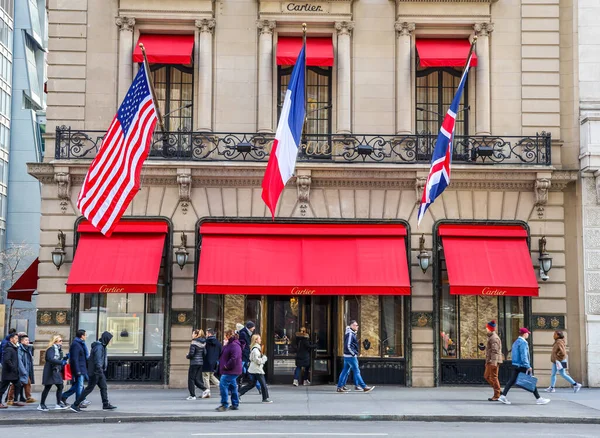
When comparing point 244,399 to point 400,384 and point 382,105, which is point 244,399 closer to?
point 400,384

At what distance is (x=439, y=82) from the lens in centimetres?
2572

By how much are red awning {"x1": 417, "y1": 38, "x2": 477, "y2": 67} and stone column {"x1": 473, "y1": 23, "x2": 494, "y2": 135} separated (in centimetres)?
27

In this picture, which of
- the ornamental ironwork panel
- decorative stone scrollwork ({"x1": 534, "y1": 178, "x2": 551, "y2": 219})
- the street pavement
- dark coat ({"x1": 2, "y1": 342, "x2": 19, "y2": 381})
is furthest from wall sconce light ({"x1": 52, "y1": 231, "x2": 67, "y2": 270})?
decorative stone scrollwork ({"x1": 534, "y1": 178, "x2": 551, "y2": 219})

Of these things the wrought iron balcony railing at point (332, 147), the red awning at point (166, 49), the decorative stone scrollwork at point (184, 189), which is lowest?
the decorative stone scrollwork at point (184, 189)

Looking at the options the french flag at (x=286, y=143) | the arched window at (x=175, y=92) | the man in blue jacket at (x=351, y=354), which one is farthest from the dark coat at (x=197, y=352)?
the arched window at (x=175, y=92)

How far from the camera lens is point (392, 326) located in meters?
24.7

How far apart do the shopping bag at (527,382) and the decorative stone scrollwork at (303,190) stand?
7620 mm

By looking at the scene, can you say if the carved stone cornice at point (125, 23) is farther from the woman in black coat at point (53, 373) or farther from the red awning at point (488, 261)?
the red awning at point (488, 261)

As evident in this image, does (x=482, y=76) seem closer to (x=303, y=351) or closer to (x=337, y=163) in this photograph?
(x=337, y=163)

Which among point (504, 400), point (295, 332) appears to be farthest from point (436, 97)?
point (504, 400)

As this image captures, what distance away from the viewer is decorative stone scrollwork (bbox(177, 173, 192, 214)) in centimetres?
2416

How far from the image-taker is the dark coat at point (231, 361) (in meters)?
19.0

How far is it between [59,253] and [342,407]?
9.43 metres

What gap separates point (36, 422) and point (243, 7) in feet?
43.0
